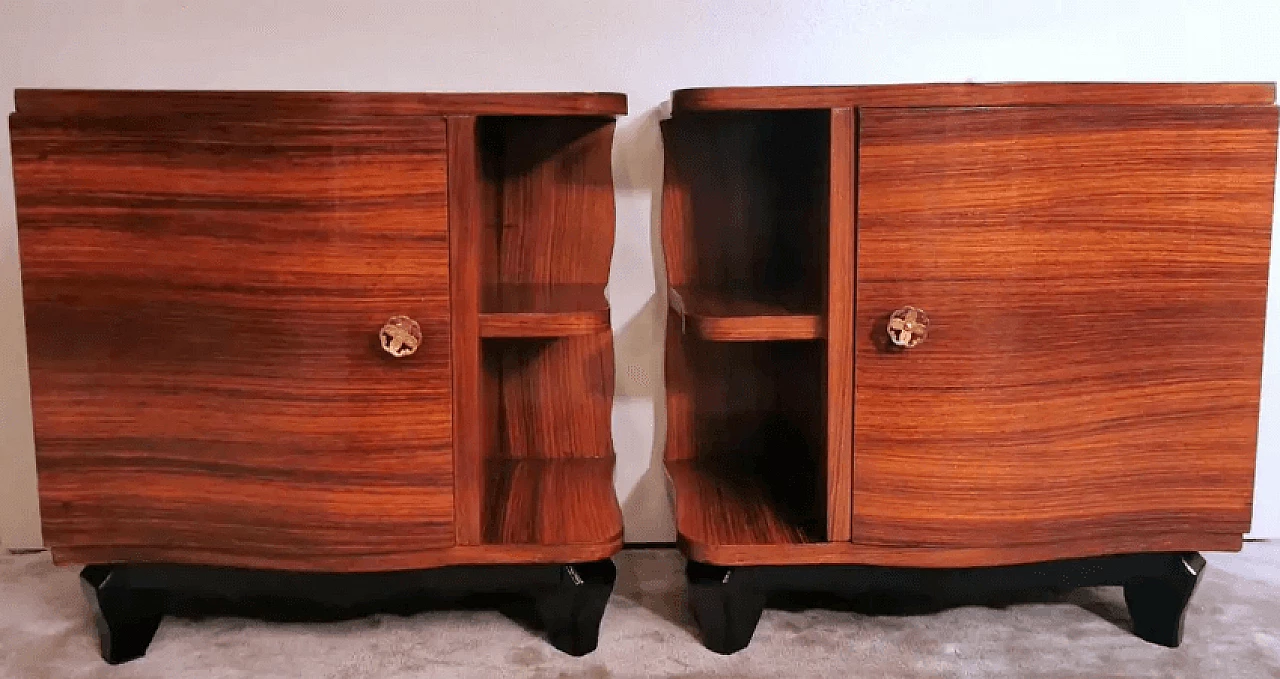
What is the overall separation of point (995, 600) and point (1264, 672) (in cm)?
25

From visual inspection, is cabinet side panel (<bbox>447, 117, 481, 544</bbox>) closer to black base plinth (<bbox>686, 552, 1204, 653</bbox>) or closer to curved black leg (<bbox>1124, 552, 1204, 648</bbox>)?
black base plinth (<bbox>686, 552, 1204, 653</bbox>)

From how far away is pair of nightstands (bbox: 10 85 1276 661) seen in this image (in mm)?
922

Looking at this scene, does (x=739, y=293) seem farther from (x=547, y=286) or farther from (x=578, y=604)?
(x=578, y=604)

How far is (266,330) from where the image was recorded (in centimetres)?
94

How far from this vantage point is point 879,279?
0.96 m

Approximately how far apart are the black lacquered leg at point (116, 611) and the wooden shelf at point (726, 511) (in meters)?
0.51

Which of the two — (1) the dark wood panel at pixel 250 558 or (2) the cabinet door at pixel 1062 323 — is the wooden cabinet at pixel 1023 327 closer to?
(2) the cabinet door at pixel 1062 323

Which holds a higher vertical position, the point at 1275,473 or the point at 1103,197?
the point at 1103,197

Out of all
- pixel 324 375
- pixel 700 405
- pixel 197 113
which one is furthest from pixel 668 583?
pixel 197 113

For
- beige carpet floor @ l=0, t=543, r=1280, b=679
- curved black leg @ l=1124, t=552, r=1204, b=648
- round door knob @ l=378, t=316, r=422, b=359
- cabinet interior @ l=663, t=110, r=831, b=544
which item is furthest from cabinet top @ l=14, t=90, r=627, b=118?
curved black leg @ l=1124, t=552, r=1204, b=648

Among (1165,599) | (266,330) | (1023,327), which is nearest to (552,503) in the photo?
(266,330)

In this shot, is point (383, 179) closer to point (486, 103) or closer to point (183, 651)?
point (486, 103)

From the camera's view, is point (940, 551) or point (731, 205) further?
point (731, 205)

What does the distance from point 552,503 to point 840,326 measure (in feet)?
1.15
